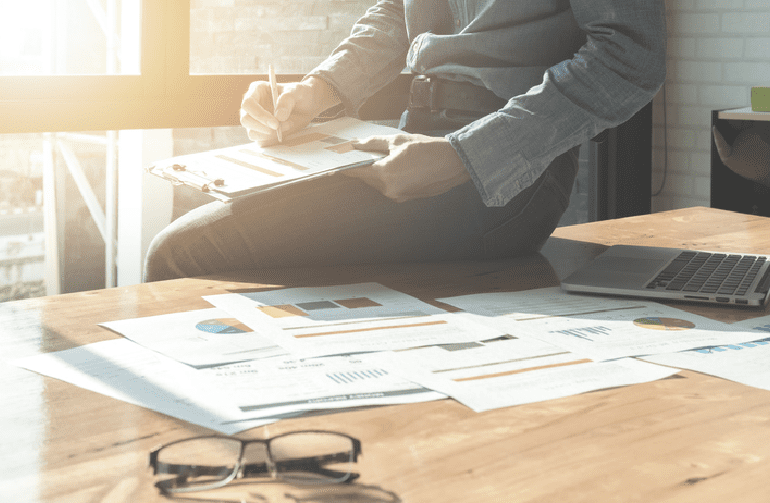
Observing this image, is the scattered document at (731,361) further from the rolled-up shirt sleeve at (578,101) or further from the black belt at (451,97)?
the black belt at (451,97)

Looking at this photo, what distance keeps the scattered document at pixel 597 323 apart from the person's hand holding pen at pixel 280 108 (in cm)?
48

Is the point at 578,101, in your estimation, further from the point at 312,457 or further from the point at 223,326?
the point at 312,457

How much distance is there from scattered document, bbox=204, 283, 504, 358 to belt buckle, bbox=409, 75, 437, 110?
0.52 meters

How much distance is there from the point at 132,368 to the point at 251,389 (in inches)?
5.3

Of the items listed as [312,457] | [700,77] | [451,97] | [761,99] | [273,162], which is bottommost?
[312,457]

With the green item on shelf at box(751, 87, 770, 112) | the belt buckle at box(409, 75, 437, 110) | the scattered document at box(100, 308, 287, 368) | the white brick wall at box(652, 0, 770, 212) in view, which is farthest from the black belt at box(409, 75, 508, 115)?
the white brick wall at box(652, 0, 770, 212)

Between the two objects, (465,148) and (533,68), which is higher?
(533,68)

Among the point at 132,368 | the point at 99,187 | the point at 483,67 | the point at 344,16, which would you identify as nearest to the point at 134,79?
the point at 99,187

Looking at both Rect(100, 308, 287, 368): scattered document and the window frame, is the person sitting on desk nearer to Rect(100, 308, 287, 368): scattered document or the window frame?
Rect(100, 308, 287, 368): scattered document

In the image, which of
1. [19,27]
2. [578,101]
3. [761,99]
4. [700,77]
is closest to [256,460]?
[578,101]

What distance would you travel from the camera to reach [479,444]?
587 mm

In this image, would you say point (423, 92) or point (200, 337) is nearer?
point (200, 337)

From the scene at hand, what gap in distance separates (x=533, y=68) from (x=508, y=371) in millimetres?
761

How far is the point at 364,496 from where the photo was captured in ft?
1.66
